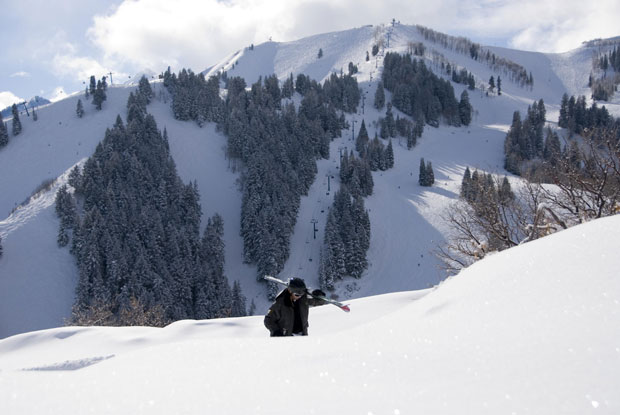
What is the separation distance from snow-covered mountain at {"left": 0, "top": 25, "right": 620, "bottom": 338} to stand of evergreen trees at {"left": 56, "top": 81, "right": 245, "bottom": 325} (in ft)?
12.0

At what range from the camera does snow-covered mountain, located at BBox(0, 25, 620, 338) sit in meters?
43.9

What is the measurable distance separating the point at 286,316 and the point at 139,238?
163ft

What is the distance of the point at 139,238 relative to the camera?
165ft

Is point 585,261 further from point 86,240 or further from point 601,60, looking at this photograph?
point 601,60

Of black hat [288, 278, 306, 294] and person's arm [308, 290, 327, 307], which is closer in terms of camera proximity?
black hat [288, 278, 306, 294]

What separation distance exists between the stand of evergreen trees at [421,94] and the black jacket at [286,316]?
10792cm

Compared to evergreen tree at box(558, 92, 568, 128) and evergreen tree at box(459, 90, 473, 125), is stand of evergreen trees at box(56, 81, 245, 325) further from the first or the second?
evergreen tree at box(558, 92, 568, 128)

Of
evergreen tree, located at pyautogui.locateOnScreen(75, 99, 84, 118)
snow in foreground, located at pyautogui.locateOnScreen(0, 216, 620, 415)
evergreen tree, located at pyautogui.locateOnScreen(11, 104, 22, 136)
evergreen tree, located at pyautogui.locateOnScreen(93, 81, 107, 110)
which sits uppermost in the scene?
evergreen tree, located at pyautogui.locateOnScreen(93, 81, 107, 110)

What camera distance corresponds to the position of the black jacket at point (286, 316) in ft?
18.9

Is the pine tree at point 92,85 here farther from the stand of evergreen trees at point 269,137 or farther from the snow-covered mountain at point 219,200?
A: the stand of evergreen trees at point 269,137

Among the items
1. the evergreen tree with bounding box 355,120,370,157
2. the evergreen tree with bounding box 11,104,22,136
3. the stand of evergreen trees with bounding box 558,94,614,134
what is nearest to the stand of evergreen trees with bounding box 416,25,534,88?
the stand of evergreen trees with bounding box 558,94,614,134

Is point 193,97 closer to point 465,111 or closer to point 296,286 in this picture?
point 465,111

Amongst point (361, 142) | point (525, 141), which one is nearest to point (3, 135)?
point (361, 142)

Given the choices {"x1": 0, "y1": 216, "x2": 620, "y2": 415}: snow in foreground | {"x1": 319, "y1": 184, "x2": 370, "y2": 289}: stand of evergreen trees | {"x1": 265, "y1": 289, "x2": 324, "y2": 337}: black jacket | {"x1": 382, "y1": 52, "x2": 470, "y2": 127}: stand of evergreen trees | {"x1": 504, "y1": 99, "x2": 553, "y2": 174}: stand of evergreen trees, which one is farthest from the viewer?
{"x1": 382, "y1": 52, "x2": 470, "y2": 127}: stand of evergreen trees
